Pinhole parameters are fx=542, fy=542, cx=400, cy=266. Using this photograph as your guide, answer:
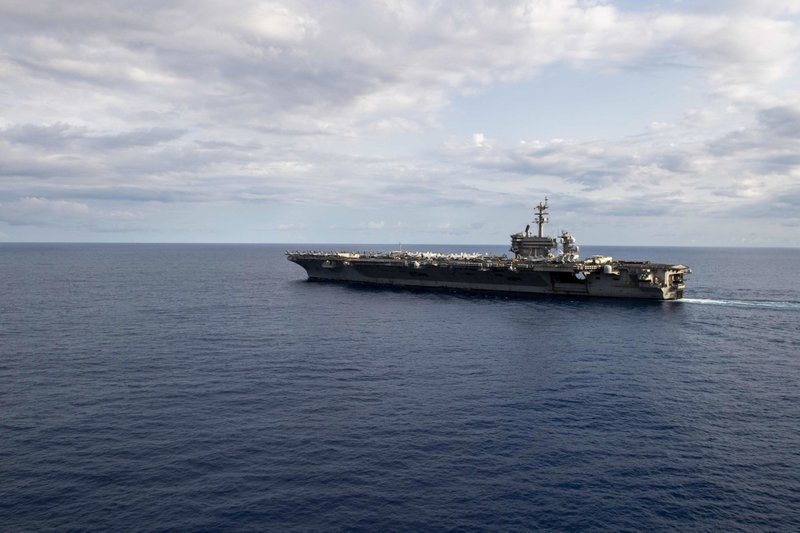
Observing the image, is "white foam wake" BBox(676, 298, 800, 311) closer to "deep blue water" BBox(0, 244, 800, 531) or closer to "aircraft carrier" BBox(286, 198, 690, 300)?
"aircraft carrier" BBox(286, 198, 690, 300)

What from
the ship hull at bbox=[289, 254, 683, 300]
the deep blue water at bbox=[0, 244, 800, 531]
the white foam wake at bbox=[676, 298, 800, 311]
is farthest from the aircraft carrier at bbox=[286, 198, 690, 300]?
the deep blue water at bbox=[0, 244, 800, 531]

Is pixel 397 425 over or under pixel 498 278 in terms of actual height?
under

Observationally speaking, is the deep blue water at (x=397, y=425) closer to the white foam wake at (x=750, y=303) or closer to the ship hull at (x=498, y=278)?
the white foam wake at (x=750, y=303)

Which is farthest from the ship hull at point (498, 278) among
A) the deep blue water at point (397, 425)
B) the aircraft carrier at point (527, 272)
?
the deep blue water at point (397, 425)

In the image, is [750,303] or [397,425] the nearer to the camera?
[397,425]

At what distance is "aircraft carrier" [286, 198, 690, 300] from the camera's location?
245 ft

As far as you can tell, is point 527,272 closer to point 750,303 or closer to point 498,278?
point 498,278

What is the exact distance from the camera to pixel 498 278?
274 ft

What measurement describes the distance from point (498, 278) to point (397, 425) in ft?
188

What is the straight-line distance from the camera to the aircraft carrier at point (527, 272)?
245 ft

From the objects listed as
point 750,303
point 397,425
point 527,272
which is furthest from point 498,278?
point 397,425

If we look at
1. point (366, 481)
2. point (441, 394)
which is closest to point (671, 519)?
point (366, 481)

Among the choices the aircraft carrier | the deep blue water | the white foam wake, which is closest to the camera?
the deep blue water

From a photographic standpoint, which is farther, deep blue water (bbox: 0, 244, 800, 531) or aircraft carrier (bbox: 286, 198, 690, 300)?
aircraft carrier (bbox: 286, 198, 690, 300)
